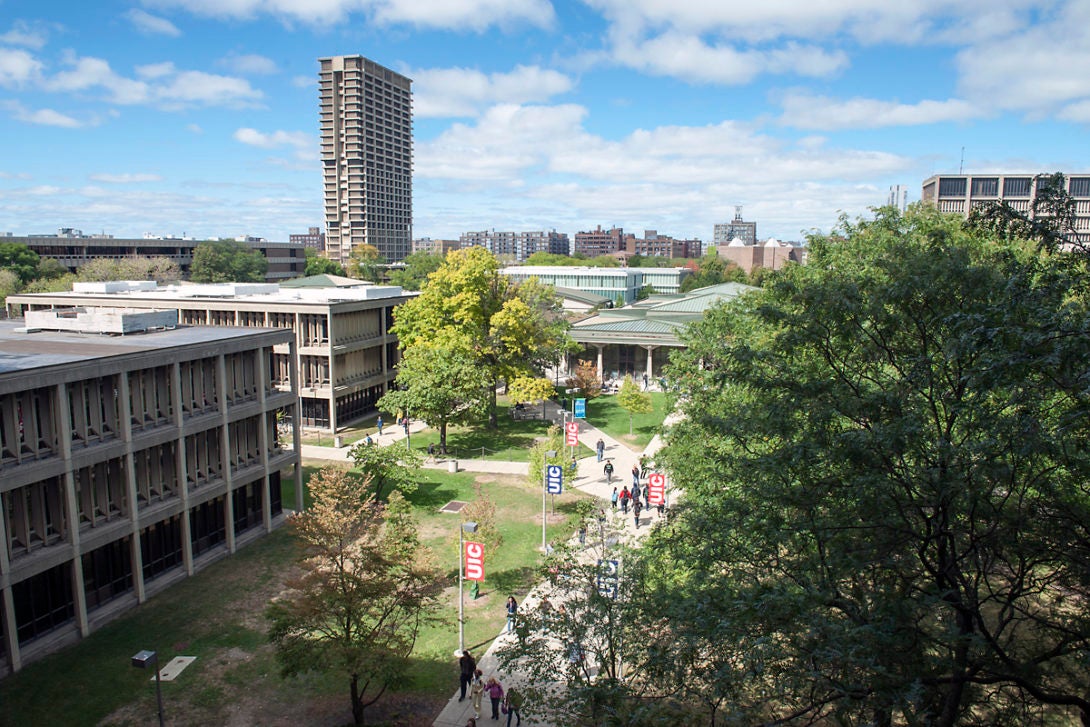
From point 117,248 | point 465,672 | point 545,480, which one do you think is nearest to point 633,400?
point 545,480

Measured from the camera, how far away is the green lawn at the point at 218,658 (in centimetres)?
2011

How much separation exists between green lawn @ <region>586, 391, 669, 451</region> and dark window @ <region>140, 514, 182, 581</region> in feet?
93.9

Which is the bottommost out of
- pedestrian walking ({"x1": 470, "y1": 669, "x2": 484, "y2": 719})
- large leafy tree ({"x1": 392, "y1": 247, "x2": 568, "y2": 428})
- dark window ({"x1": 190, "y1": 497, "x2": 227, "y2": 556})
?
pedestrian walking ({"x1": 470, "y1": 669, "x2": 484, "y2": 719})

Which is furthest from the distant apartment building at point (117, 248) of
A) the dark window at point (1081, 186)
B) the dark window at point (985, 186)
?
the dark window at point (1081, 186)

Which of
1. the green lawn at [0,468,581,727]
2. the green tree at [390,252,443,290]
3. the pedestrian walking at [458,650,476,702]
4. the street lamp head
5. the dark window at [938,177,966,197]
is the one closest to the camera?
the street lamp head

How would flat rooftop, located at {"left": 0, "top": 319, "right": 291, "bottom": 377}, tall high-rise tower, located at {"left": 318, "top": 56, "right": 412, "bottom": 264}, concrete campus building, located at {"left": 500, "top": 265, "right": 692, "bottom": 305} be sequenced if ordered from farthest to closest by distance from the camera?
tall high-rise tower, located at {"left": 318, "top": 56, "right": 412, "bottom": 264} → concrete campus building, located at {"left": 500, "top": 265, "right": 692, "bottom": 305} → flat rooftop, located at {"left": 0, "top": 319, "right": 291, "bottom": 377}

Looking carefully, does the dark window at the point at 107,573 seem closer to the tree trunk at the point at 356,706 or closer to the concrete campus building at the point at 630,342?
the tree trunk at the point at 356,706

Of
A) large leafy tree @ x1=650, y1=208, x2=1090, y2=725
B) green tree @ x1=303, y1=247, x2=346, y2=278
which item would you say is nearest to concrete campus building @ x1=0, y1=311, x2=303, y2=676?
large leafy tree @ x1=650, y1=208, x2=1090, y2=725

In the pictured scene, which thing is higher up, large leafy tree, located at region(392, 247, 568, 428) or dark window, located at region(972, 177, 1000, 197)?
dark window, located at region(972, 177, 1000, 197)

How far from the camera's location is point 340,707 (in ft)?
67.2

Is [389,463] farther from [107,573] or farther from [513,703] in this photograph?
[513,703]

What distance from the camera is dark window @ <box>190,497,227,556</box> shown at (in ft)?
97.2

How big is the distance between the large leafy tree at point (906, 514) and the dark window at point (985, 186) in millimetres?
133547

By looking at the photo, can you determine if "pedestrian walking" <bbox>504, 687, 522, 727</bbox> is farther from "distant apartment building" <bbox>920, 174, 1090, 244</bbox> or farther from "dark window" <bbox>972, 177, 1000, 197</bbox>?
"dark window" <bbox>972, 177, 1000, 197</bbox>
